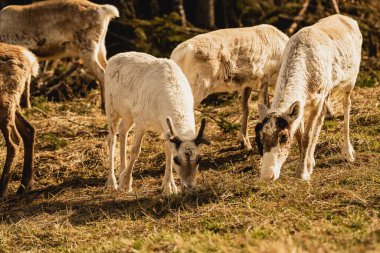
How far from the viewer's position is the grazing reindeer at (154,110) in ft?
24.5

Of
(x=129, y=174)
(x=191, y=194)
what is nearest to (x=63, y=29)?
(x=129, y=174)

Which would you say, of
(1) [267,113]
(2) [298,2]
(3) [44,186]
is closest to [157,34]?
(2) [298,2]

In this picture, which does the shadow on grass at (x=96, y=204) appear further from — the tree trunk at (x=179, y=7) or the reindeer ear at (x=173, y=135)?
the tree trunk at (x=179, y=7)

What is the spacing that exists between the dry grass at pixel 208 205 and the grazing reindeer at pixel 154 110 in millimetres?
317

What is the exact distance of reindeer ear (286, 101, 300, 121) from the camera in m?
7.64

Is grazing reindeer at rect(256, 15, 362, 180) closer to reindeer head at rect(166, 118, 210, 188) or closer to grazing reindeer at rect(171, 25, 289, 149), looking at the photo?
reindeer head at rect(166, 118, 210, 188)

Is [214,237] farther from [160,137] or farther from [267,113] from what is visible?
[160,137]

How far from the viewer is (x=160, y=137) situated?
10.9 meters

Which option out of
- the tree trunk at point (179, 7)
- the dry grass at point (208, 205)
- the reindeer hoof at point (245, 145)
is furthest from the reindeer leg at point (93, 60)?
the tree trunk at point (179, 7)

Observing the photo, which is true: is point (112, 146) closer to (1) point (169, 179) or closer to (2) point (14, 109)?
(1) point (169, 179)

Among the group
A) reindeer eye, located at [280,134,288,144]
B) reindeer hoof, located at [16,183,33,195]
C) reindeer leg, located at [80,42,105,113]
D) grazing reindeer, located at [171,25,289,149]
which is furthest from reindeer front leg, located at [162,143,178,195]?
reindeer leg, located at [80,42,105,113]

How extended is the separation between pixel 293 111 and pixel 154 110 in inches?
61.9

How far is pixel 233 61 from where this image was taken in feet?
33.0

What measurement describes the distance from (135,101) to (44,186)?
6.12 feet
